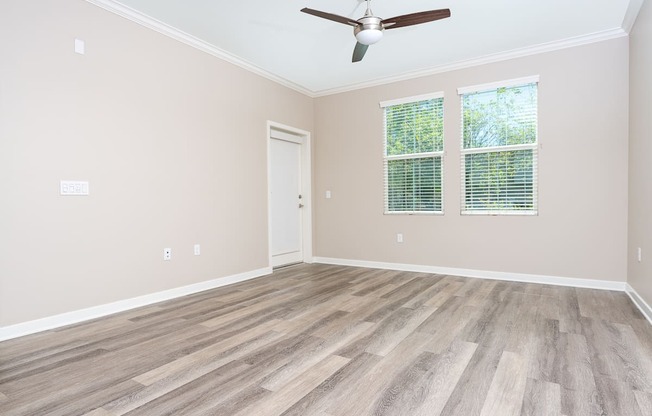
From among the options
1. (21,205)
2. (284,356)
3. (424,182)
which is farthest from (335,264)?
(21,205)

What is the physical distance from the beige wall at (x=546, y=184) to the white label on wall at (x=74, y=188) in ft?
11.4

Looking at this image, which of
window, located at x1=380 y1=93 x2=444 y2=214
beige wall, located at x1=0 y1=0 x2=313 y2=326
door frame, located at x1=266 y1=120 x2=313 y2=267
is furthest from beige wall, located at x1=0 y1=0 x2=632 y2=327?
door frame, located at x1=266 y1=120 x2=313 y2=267

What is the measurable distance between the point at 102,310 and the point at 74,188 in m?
1.06

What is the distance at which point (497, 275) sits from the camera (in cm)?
443

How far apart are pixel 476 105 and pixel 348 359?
368 centimetres

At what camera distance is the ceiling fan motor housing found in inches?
119

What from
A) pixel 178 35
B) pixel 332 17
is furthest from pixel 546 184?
pixel 178 35

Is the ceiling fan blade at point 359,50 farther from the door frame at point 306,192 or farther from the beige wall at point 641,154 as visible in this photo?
the beige wall at point 641,154

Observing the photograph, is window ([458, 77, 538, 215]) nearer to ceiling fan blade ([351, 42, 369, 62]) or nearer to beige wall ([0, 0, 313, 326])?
ceiling fan blade ([351, 42, 369, 62])

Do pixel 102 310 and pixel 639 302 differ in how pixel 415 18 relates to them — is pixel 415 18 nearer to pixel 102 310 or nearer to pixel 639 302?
pixel 639 302

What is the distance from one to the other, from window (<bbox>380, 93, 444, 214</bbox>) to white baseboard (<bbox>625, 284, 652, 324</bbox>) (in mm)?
2075

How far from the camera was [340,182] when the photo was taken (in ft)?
18.5

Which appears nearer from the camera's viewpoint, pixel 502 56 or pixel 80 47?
pixel 80 47

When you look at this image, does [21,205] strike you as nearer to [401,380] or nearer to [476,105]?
[401,380]
